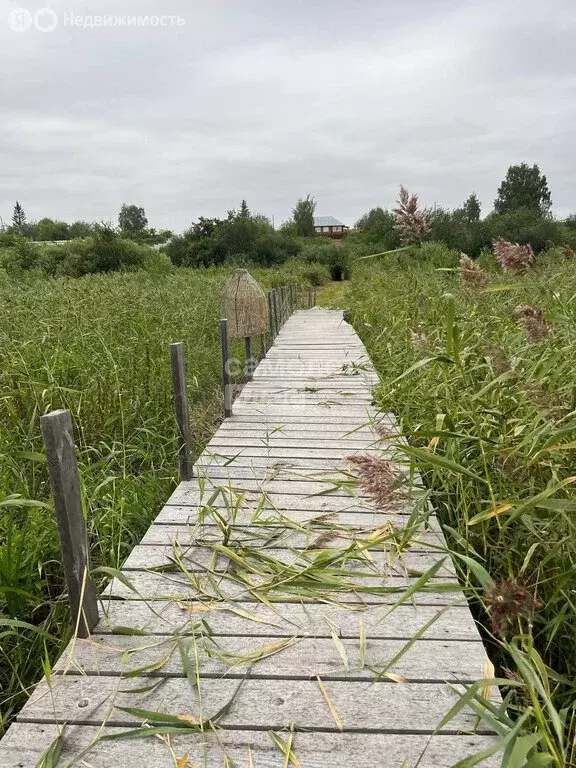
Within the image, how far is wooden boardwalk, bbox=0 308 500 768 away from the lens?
1353 millimetres

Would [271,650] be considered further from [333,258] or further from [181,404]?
[333,258]

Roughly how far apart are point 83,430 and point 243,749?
8.09 ft

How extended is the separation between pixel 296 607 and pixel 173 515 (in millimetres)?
900

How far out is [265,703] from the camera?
148 cm

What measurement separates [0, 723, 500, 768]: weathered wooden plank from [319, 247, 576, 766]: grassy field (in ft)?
Answer: 0.63

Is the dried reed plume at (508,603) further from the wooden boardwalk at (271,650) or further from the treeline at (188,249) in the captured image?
the treeline at (188,249)

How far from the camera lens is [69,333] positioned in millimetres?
4582

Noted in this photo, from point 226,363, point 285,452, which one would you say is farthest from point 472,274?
point 226,363

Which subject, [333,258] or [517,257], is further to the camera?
[333,258]

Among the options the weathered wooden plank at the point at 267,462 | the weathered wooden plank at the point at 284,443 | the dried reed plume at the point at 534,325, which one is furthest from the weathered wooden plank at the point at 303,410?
the dried reed plume at the point at 534,325

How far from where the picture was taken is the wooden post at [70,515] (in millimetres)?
1622

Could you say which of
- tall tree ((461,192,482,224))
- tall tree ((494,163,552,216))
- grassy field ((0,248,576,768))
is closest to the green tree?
tall tree ((461,192,482,224))

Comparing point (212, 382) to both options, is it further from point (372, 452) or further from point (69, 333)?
point (372, 452)

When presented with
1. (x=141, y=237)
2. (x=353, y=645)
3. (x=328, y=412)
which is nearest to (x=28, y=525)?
(x=353, y=645)
